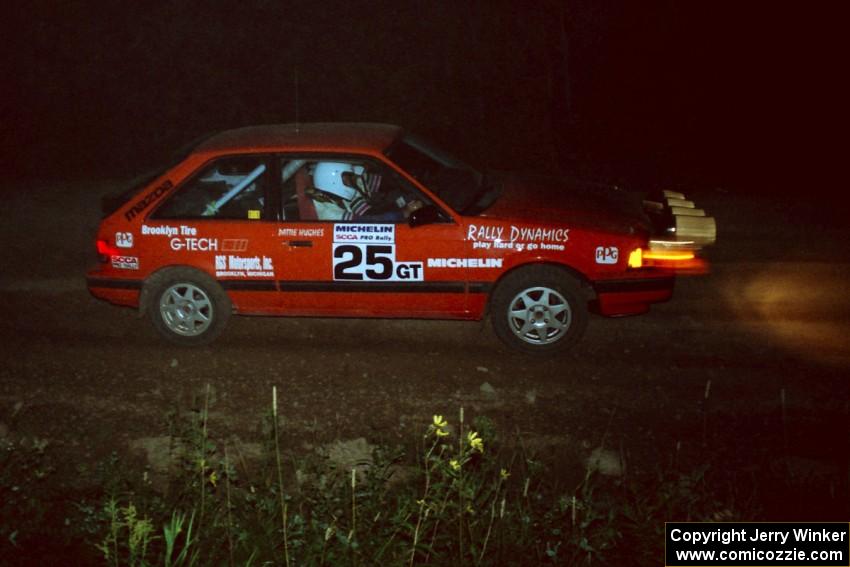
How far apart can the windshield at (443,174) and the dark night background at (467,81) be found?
22.2 feet

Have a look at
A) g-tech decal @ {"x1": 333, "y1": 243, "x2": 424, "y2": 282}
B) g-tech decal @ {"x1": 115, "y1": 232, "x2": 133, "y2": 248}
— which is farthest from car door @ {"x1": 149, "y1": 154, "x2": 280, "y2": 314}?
g-tech decal @ {"x1": 333, "y1": 243, "x2": 424, "y2": 282}

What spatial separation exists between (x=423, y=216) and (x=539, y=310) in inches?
42.3

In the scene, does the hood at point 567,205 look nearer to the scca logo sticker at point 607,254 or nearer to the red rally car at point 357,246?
the red rally car at point 357,246

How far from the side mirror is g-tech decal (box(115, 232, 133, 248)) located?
6.95 feet

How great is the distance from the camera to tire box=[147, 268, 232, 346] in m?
7.36

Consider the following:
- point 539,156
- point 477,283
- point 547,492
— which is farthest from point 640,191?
point 547,492

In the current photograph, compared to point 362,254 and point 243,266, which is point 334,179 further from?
point 243,266

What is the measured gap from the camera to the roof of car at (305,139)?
282 inches

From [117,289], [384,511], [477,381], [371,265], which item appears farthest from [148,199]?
[384,511]

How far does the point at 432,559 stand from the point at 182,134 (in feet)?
47.0

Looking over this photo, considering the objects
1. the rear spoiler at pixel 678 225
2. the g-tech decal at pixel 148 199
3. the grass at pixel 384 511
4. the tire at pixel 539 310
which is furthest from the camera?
the rear spoiler at pixel 678 225

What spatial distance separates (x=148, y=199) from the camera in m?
7.29

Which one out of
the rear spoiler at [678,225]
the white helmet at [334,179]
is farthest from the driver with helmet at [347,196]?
the rear spoiler at [678,225]

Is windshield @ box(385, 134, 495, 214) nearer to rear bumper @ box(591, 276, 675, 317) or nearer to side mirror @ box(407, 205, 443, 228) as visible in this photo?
side mirror @ box(407, 205, 443, 228)
